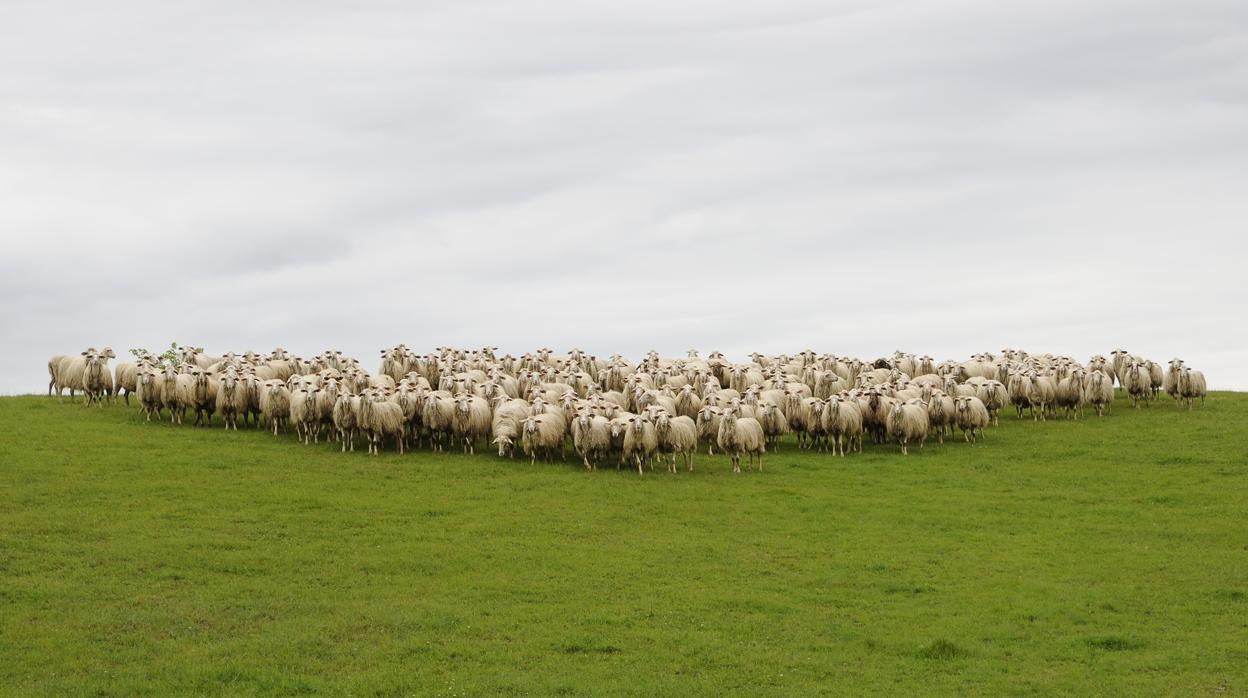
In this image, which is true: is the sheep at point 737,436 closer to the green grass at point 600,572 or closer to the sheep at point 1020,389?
the green grass at point 600,572

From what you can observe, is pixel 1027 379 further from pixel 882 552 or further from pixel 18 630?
pixel 18 630

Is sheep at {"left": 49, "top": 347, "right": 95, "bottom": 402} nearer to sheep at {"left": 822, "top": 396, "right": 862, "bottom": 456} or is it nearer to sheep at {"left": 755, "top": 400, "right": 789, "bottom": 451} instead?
sheep at {"left": 755, "top": 400, "right": 789, "bottom": 451}

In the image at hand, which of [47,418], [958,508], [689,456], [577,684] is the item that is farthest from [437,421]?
[577,684]

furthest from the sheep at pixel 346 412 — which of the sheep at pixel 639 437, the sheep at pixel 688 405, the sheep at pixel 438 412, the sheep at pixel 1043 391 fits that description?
the sheep at pixel 1043 391

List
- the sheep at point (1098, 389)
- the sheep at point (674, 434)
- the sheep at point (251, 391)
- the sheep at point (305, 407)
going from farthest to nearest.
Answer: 1. the sheep at point (1098, 389)
2. the sheep at point (251, 391)
3. the sheep at point (305, 407)
4. the sheep at point (674, 434)

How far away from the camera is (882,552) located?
3034 cm

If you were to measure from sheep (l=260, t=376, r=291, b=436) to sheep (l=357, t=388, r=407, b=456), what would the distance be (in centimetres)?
360

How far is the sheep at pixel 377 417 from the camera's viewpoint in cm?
3919

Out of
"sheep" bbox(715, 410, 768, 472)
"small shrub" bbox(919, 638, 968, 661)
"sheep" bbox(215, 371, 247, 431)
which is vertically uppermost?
"sheep" bbox(215, 371, 247, 431)

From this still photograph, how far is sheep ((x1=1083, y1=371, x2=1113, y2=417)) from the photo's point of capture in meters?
51.0

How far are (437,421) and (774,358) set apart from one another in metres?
21.1

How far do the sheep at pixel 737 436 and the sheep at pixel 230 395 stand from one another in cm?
1592

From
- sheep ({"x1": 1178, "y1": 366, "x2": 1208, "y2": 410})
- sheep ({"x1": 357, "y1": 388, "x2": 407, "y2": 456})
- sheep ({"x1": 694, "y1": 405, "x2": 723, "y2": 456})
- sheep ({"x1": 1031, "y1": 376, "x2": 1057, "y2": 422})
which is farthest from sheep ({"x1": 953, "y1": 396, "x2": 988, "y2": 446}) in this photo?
sheep ({"x1": 357, "y1": 388, "x2": 407, "y2": 456})

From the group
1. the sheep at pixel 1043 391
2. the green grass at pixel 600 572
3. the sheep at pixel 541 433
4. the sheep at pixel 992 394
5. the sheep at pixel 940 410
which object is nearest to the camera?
the green grass at pixel 600 572
